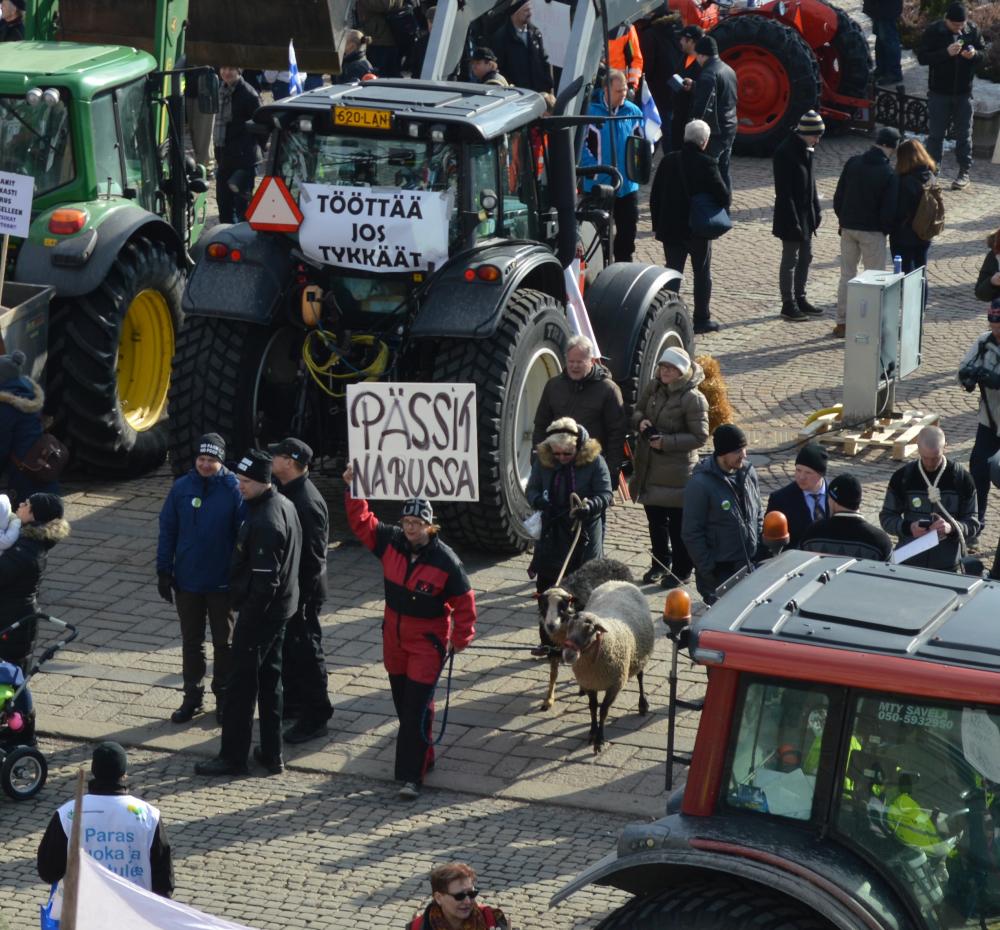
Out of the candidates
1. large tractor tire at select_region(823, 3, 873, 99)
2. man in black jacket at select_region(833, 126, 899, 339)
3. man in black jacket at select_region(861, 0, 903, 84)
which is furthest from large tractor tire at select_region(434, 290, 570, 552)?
man in black jacket at select_region(861, 0, 903, 84)

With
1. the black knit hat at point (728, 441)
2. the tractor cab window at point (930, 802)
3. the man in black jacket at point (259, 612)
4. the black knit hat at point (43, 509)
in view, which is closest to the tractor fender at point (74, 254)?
the black knit hat at point (43, 509)

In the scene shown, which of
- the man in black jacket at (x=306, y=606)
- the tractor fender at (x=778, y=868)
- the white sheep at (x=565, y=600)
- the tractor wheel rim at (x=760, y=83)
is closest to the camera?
the tractor fender at (x=778, y=868)

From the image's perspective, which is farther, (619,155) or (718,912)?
(619,155)

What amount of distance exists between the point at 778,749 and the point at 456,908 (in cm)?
139

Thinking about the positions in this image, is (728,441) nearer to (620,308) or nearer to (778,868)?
(620,308)

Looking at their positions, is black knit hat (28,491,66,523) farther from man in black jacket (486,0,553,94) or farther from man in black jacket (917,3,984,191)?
man in black jacket (917,3,984,191)

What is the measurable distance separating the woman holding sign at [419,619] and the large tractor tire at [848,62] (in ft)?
46.6

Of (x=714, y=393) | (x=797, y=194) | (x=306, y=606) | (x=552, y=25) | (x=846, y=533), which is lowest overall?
(x=306, y=606)

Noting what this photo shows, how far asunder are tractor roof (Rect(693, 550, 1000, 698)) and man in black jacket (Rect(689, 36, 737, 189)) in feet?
40.2

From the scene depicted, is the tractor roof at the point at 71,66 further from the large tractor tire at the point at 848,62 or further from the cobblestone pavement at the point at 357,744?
the large tractor tire at the point at 848,62

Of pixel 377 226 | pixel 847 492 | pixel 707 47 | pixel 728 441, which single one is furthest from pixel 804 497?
pixel 707 47

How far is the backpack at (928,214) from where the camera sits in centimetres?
1619

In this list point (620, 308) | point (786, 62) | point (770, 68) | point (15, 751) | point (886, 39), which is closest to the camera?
point (15, 751)

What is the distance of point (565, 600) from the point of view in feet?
33.1
